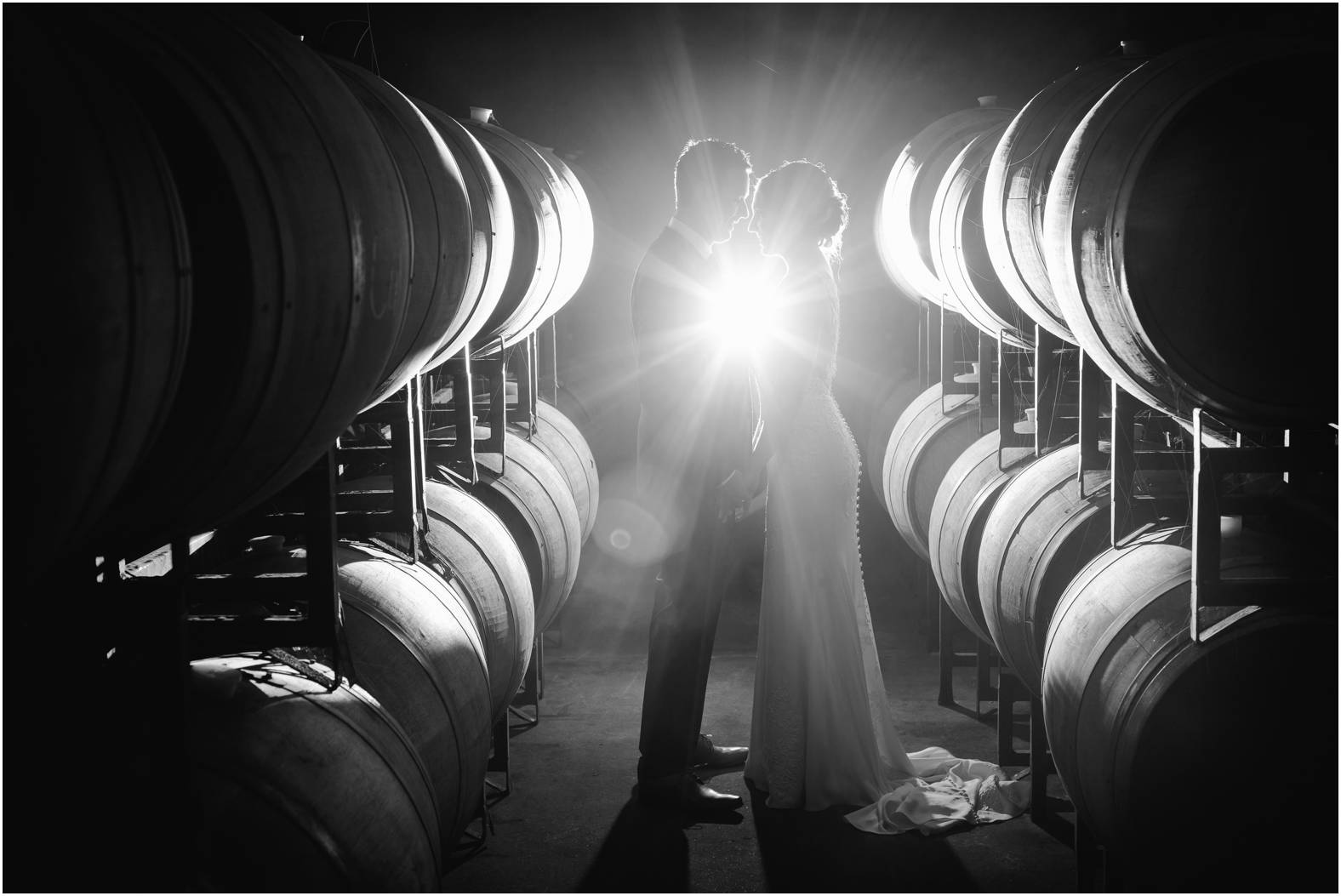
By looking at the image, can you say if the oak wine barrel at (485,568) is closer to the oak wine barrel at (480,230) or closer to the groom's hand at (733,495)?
the oak wine barrel at (480,230)

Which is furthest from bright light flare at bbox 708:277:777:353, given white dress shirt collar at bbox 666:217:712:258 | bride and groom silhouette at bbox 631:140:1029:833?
white dress shirt collar at bbox 666:217:712:258

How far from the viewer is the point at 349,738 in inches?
94.1

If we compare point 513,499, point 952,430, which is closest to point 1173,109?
point 513,499

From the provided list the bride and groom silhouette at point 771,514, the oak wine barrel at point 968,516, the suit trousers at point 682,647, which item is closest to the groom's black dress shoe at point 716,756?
the bride and groom silhouette at point 771,514

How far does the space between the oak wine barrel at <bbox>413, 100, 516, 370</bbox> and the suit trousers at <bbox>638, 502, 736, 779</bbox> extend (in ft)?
4.65

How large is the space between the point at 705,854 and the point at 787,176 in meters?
2.64

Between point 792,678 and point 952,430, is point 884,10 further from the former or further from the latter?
point 792,678

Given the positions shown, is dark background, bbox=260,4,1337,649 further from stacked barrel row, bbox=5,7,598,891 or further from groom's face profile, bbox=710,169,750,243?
stacked barrel row, bbox=5,7,598,891

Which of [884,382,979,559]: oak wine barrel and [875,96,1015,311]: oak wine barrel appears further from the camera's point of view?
[884,382,979,559]: oak wine barrel

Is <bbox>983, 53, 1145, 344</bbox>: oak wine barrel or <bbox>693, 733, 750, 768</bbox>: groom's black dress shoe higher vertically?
<bbox>983, 53, 1145, 344</bbox>: oak wine barrel

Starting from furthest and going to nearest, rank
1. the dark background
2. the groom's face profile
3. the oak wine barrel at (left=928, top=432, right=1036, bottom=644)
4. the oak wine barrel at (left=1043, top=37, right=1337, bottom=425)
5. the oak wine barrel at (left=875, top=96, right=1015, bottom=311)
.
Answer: the dark background, the oak wine barrel at (left=875, top=96, right=1015, bottom=311), the oak wine barrel at (left=928, top=432, right=1036, bottom=644), the groom's face profile, the oak wine barrel at (left=1043, top=37, right=1337, bottom=425)

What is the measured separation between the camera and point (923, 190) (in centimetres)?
565

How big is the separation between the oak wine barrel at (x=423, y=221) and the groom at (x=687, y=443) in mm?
1735

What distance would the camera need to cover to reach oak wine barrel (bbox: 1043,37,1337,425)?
2340 millimetres
